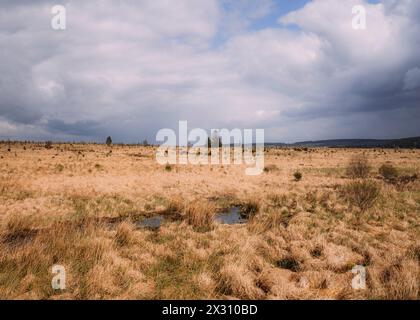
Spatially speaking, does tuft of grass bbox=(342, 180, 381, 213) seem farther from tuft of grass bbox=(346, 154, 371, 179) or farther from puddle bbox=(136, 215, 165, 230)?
tuft of grass bbox=(346, 154, 371, 179)

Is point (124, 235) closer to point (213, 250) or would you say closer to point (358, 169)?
point (213, 250)

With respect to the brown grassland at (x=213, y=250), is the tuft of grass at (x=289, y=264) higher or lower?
lower

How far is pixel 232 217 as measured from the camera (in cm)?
1475

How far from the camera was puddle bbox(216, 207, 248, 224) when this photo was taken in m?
13.9

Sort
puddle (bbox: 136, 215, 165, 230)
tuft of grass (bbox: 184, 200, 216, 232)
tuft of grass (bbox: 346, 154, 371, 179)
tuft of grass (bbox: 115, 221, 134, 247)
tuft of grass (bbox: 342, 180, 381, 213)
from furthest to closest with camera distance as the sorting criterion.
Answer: tuft of grass (bbox: 346, 154, 371, 179)
tuft of grass (bbox: 342, 180, 381, 213)
puddle (bbox: 136, 215, 165, 230)
tuft of grass (bbox: 184, 200, 216, 232)
tuft of grass (bbox: 115, 221, 134, 247)

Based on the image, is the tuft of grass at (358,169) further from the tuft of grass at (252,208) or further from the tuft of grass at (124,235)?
the tuft of grass at (124,235)

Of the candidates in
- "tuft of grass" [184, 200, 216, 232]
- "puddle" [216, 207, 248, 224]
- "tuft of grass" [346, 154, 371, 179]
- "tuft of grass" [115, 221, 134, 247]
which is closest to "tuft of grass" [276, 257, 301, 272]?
"tuft of grass" [184, 200, 216, 232]

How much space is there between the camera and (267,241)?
1011 centimetres

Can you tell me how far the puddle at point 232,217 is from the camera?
13.9m

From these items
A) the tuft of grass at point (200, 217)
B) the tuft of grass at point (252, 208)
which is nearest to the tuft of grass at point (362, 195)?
the tuft of grass at point (252, 208)

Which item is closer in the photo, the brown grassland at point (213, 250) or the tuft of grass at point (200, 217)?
the brown grassland at point (213, 250)
